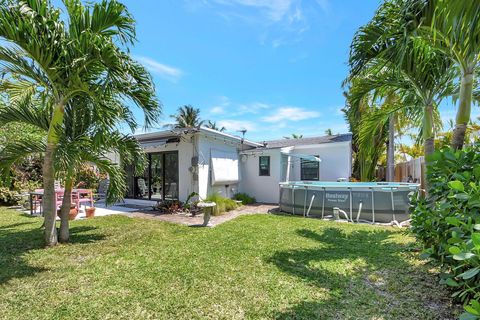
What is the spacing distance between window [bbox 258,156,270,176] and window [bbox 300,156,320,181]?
4.16 meters

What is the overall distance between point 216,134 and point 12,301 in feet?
46.0

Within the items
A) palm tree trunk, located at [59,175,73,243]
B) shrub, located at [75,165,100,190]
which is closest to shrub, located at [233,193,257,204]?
shrub, located at [75,165,100,190]

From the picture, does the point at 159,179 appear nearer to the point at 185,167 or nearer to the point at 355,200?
the point at 185,167

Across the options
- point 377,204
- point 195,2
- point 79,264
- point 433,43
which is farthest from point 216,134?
point 433,43

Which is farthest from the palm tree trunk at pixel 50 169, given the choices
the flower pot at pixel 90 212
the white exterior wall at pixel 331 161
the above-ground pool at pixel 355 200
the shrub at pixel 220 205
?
the white exterior wall at pixel 331 161

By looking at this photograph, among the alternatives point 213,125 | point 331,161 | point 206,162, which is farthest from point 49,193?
point 213,125

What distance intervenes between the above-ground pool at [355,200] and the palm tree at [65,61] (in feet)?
34.4

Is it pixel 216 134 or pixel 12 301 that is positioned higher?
pixel 216 134

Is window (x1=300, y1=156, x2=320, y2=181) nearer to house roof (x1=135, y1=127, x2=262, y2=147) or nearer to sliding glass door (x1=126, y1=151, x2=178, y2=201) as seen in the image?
house roof (x1=135, y1=127, x2=262, y2=147)

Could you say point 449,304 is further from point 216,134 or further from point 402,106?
point 216,134

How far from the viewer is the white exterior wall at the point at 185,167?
17.3 m

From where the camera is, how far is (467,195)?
3.58 meters

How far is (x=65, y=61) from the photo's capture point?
304 inches

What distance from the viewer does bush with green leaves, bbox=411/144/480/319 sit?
11.0 ft
